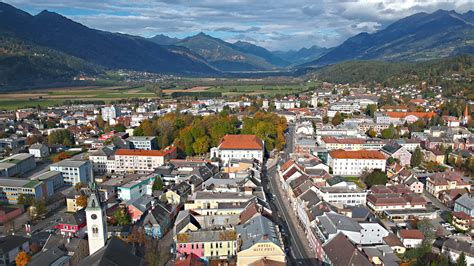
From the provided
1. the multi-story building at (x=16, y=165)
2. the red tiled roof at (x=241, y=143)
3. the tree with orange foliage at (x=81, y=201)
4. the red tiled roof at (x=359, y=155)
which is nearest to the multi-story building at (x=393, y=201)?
the red tiled roof at (x=359, y=155)

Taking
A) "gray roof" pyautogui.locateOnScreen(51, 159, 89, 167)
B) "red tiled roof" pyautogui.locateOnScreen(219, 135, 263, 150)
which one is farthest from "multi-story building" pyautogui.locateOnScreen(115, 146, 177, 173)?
"red tiled roof" pyautogui.locateOnScreen(219, 135, 263, 150)

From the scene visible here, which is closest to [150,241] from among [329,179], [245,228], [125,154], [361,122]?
[245,228]

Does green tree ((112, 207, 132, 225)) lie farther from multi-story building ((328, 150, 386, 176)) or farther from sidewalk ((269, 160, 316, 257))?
multi-story building ((328, 150, 386, 176))

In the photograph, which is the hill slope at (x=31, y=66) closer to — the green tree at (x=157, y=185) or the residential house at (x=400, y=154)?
the green tree at (x=157, y=185)

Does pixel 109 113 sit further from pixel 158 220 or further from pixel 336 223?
pixel 336 223

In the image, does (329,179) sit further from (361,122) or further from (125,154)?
(361,122)

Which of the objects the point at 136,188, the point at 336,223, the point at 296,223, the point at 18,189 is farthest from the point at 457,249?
the point at 18,189
